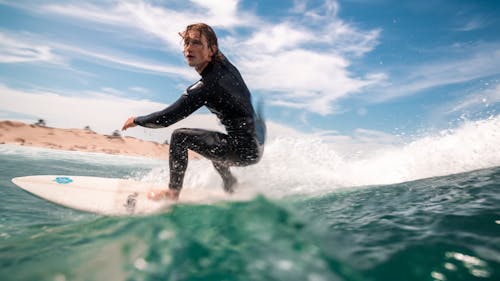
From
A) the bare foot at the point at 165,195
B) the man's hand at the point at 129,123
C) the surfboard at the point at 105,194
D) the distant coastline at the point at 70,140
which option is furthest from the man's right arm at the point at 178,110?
the distant coastline at the point at 70,140

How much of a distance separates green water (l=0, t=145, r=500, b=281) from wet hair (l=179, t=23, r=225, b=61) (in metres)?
1.91

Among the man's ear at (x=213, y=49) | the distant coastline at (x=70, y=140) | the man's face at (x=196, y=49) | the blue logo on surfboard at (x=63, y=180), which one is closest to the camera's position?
the man's face at (x=196, y=49)

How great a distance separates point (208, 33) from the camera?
13.0 feet

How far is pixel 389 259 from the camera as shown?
78.4 inches

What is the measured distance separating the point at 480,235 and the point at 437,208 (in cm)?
85

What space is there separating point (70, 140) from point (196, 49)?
4349 centimetres

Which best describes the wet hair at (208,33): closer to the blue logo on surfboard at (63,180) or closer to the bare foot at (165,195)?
the bare foot at (165,195)

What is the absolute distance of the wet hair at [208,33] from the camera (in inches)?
153

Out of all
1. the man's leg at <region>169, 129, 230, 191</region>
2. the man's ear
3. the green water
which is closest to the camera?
the green water

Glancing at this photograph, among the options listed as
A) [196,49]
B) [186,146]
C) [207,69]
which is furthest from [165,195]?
[196,49]

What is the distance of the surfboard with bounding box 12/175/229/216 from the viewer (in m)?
4.06

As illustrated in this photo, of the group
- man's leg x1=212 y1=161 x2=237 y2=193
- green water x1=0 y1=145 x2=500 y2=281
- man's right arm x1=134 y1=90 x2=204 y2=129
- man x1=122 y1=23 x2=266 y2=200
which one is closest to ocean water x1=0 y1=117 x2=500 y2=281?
green water x1=0 y1=145 x2=500 y2=281

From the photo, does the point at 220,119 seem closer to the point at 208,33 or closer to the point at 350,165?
the point at 208,33

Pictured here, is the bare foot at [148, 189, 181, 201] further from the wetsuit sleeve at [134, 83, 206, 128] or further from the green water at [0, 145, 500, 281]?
the wetsuit sleeve at [134, 83, 206, 128]
